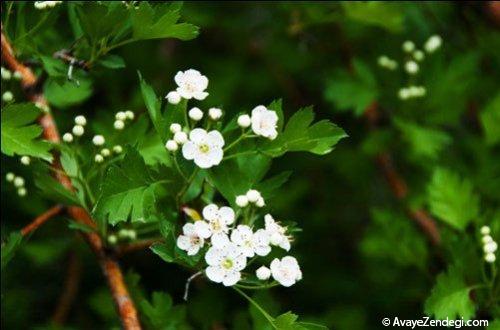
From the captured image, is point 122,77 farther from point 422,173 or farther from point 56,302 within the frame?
point 422,173

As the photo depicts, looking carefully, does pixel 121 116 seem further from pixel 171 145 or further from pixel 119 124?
pixel 171 145

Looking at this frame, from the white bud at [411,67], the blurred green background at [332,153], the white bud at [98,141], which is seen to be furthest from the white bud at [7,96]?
the white bud at [411,67]

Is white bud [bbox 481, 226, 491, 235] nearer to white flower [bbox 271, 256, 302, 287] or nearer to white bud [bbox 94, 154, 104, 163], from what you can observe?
white flower [bbox 271, 256, 302, 287]

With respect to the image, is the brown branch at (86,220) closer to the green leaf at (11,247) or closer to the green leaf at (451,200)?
→ the green leaf at (11,247)

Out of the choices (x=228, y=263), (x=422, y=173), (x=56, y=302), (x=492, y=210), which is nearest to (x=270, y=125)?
(x=228, y=263)

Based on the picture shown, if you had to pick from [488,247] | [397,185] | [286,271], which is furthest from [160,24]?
[397,185]

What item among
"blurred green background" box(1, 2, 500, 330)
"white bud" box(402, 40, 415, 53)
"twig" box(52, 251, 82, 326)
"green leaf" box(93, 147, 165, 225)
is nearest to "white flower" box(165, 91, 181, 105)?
"green leaf" box(93, 147, 165, 225)
